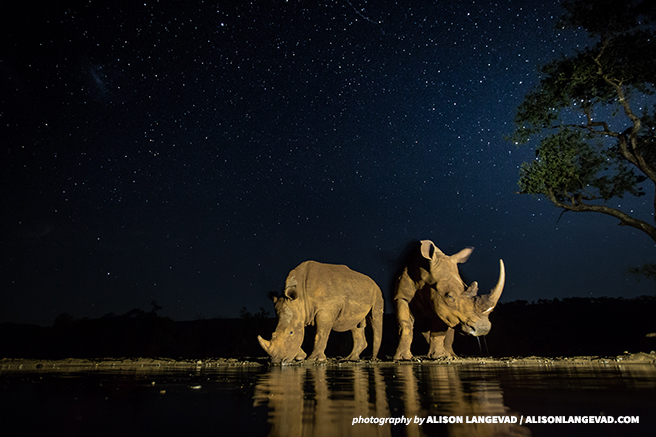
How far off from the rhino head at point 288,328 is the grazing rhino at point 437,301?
2578mm

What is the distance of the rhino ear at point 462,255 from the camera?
10.1m

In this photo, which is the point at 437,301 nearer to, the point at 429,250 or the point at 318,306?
the point at 429,250

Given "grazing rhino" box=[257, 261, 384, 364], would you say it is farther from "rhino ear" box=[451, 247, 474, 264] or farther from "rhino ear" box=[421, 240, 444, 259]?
"rhino ear" box=[451, 247, 474, 264]

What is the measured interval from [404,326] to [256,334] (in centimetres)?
1236

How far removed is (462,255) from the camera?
1026cm

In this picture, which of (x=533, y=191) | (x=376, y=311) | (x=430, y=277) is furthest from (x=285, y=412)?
(x=533, y=191)

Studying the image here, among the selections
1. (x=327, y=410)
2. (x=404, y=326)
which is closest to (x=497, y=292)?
(x=404, y=326)

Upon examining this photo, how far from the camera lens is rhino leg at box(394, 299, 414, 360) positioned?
9750mm

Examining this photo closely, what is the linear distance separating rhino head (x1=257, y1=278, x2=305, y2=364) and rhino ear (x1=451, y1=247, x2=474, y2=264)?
432cm

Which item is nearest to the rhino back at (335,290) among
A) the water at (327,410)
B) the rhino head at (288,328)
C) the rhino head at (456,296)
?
the rhino head at (288,328)

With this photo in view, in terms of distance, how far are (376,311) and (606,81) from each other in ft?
32.2

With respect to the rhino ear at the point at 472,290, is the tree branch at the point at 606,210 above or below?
above

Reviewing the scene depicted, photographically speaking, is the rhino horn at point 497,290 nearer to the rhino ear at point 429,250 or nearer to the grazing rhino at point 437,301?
the grazing rhino at point 437,301

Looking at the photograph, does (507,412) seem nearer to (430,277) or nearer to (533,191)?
(430,277)
